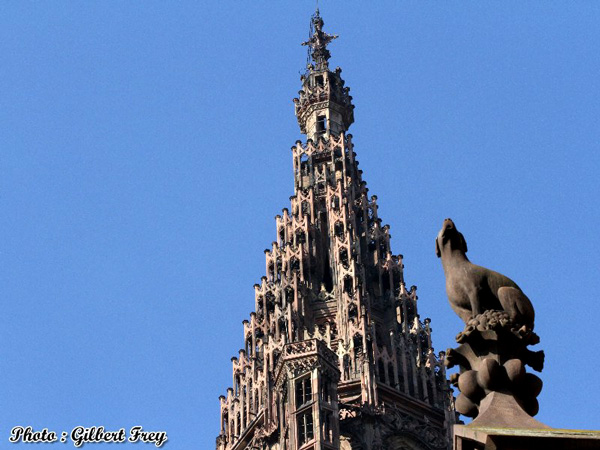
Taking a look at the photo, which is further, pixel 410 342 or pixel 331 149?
pixel 331 149

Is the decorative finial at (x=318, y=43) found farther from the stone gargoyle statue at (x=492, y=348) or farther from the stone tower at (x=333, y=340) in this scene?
the stone gargoyle statue at (x=492, y=348)

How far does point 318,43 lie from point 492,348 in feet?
255

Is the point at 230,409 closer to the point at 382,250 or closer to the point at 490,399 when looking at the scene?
the point at 382,250

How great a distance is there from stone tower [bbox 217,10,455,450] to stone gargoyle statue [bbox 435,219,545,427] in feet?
133

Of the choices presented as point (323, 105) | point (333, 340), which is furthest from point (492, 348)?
point (323, 105)

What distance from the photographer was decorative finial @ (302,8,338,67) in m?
86.6

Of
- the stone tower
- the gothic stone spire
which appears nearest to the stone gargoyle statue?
the stone tower

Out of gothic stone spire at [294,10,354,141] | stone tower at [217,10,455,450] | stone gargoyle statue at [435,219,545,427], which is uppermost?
gothic stone spire at [294,10,354,141]

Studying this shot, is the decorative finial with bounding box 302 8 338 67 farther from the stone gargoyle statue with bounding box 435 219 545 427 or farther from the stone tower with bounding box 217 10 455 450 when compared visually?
the stone gargoyle statue with bounding box 435 219 545 427

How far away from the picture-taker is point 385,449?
57969mm

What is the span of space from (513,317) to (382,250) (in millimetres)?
→ 59145

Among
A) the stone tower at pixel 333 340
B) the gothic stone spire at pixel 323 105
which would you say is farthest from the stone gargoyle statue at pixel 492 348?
the gothic stone spire at pixel 323 105

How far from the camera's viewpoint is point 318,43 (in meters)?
88.6

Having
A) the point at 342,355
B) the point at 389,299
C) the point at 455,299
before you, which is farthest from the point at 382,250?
the point at 455,299
